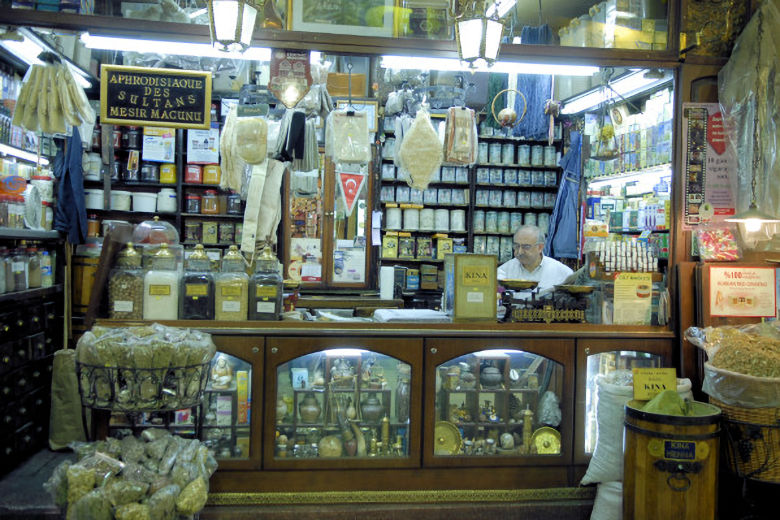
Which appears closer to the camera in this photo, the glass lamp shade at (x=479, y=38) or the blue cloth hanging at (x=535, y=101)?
the glass lamp shade at (x=479, y=38)

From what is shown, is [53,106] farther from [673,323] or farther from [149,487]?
[673,323]

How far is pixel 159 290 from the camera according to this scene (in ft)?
11.1

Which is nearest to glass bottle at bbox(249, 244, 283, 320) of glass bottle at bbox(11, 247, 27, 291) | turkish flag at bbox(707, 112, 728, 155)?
glass bottle at bbox(11, 247, 27, 291)

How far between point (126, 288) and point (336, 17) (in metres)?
1.82

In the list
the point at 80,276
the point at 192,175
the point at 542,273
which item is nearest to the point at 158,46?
the point at 80,276

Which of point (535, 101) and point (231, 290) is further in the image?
point (535, 101)

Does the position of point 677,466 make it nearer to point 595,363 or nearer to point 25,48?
point 595,363

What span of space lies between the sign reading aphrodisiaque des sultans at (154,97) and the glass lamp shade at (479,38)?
1.41 meters

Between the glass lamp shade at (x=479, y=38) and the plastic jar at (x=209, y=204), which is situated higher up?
the glass lamp shade at (x=479, y=38)

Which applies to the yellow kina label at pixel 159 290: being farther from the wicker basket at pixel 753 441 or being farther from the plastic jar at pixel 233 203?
the plastic jar at pixel 233 203

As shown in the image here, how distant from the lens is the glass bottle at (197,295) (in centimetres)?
342

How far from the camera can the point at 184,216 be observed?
6797 mm

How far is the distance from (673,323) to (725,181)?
0.85 meters

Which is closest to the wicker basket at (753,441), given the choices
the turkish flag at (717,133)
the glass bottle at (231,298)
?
the turkish flag at (717,133)
